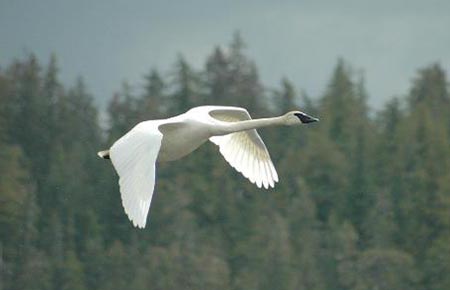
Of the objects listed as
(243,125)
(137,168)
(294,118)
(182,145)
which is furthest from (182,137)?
(137,168)

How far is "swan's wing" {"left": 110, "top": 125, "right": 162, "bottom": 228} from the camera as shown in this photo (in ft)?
64.4

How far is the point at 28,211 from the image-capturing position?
56.5 m

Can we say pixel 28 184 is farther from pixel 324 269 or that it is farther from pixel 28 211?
pixel 324 269

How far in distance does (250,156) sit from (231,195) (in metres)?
35.8

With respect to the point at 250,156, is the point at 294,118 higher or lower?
higher

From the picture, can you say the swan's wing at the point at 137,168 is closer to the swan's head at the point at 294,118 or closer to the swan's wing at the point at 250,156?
the swan's head at the point at 294,118

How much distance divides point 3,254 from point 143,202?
109 feet

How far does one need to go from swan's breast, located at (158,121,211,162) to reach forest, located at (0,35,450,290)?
2503 centimetres

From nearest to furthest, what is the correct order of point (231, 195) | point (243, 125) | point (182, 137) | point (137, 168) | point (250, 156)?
point (137, 168) → point (182, 137) → point (243, 125) → point (250, 156) → point (231, 195)

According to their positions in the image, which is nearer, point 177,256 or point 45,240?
point 177,256

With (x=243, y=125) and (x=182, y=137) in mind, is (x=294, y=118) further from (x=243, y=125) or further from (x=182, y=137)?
(x=182, y=137)

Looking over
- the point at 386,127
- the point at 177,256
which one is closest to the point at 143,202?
the point at 177,256

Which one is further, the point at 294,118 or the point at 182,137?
the point at 294,118

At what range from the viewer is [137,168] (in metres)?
20.2
